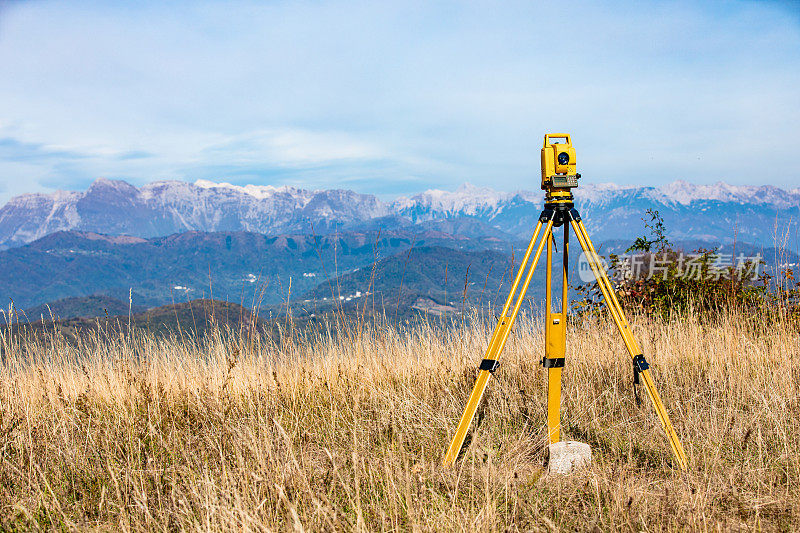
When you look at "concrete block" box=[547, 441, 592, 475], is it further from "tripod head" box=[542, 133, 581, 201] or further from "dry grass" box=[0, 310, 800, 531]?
"tripod head" box=[542, 133, 581, 201]

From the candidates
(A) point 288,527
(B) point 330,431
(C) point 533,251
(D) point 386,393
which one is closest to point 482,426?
(D) point 386,393

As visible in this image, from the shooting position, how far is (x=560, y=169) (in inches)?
91.3

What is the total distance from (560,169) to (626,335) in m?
0.97

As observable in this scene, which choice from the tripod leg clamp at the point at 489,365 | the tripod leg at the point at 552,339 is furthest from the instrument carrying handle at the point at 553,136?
the tripod leg clamp at the point at 489,365

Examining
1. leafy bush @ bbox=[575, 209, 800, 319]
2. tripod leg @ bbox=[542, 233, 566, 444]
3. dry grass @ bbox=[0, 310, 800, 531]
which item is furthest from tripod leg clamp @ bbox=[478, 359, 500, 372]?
leafy bush @ bbox=[575, 209, 800, 319]

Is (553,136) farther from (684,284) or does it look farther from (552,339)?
(684,284)

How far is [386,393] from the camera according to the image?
3.02 m

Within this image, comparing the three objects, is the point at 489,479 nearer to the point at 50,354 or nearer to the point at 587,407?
the point at 587,407

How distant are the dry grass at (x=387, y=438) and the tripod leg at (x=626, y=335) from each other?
0.16 m

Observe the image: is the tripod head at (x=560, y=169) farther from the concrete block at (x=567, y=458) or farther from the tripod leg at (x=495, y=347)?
the concrete block at (x=567, y=458)

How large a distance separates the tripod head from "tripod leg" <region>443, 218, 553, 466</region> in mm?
130

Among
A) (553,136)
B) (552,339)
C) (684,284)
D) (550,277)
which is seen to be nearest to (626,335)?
(552,339)

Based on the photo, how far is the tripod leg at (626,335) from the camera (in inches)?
86.2

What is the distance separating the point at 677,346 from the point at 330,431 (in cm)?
337
